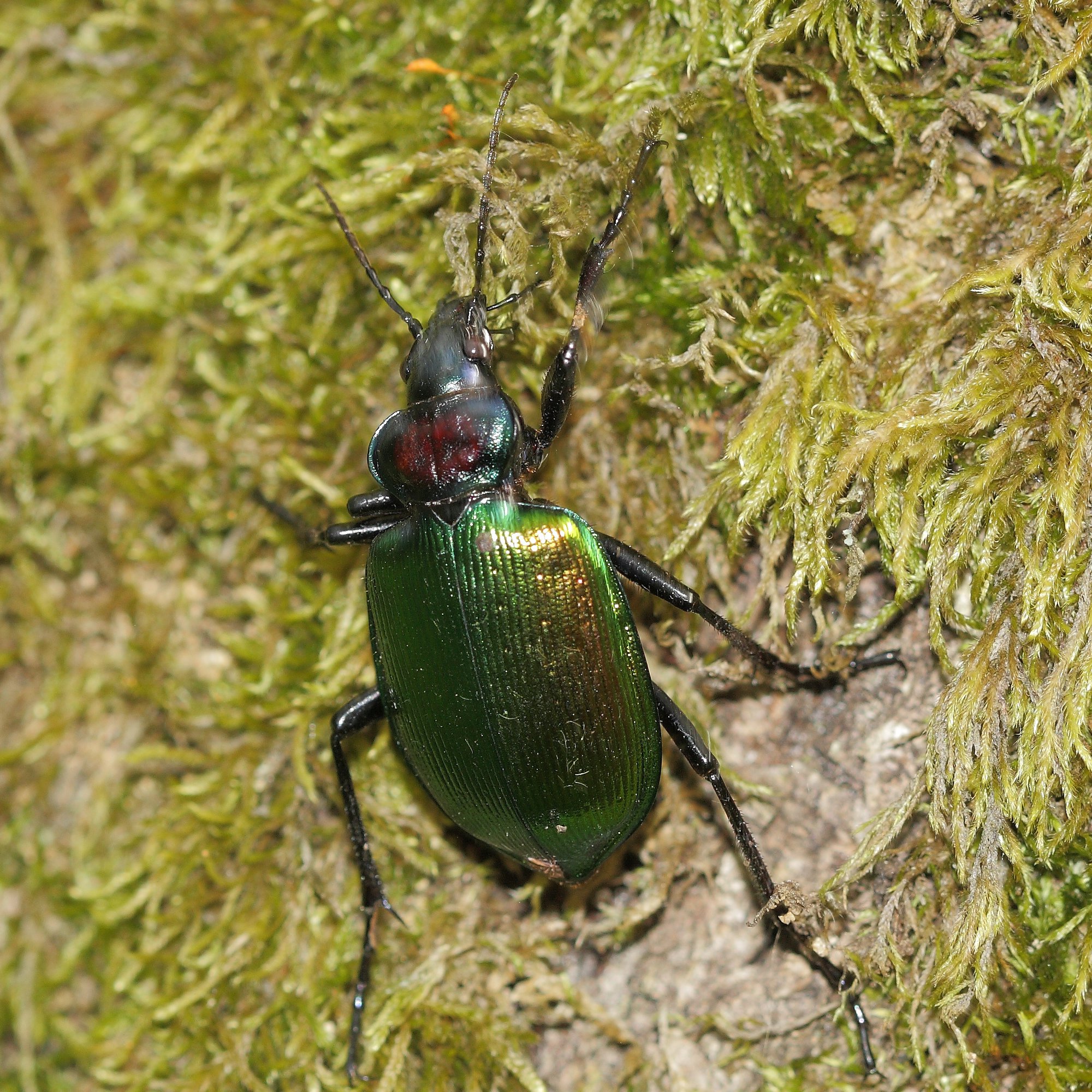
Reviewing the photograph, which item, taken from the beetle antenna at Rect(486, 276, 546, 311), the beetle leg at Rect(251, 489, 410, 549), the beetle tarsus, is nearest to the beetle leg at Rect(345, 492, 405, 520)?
the beetle leg at Rect(251, 489, 410, 549)

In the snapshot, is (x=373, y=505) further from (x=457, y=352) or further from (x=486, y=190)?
(x=486, y=190)

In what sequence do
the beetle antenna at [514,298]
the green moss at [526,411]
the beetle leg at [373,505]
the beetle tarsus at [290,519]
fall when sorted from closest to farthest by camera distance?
the green moss at [526,411] → the beetle antenna at [514,298] → the beetle leg at [373,505] → the beetle tarsus at [290,519]

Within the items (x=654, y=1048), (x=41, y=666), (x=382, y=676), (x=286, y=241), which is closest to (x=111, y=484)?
(x=41, y=666)

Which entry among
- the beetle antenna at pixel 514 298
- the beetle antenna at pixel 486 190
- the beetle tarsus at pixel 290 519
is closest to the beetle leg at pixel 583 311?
the beetle antenna at pixel 514 298

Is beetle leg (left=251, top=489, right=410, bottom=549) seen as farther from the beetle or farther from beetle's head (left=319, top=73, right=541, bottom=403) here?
beetle's head (left=319, top=73, right=541, bottom=403)

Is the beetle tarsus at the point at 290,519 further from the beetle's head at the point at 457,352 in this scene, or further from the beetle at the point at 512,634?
the beetle's head at the point at 457,352

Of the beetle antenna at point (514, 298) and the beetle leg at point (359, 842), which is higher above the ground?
the beetle antenna at point (514, 298)

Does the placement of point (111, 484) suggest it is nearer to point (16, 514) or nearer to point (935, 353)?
point (16, 514)
